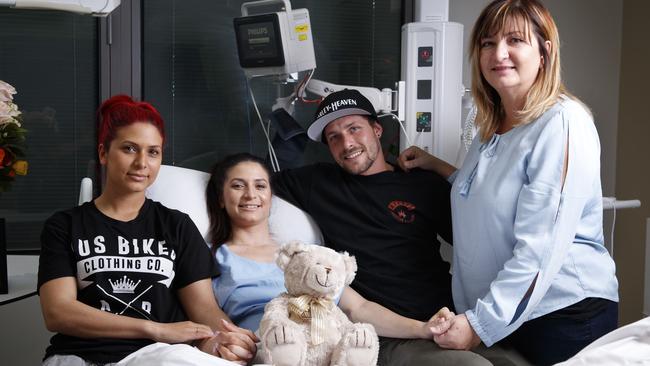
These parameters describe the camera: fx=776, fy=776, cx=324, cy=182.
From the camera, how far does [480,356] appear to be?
1.98 meters

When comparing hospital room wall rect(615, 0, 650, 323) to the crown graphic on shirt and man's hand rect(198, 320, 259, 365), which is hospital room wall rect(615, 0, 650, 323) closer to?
man's hand rect(198, 320, 259, 365)

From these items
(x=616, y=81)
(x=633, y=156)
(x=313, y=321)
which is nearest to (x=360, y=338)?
(x=313, y=321)

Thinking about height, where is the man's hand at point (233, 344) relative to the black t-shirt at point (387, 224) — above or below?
below

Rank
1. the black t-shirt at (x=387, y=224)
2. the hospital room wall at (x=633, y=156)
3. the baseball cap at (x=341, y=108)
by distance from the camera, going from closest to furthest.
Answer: the black t-shirt at (x=387, y=224)
the baseball cap at (x=341, y=108)
the hospital room wall at (x=633, y=156)

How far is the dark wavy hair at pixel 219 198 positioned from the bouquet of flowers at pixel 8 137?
2.01 ft

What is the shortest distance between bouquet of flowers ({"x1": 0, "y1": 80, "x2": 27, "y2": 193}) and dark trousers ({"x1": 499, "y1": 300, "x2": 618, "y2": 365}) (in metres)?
1.62

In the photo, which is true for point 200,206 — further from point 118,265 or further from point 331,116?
point 331,116

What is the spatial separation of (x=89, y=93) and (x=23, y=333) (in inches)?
41.7

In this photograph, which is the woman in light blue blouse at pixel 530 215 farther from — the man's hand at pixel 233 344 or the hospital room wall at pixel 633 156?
the hospital room wall at pixel 633 156

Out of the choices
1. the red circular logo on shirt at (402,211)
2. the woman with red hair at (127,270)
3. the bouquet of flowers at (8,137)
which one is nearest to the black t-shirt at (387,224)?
the red circular logo on shirt at (402,211)

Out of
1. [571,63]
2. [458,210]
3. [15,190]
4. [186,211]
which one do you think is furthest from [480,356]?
[571,63]

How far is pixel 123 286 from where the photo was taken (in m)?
2.02

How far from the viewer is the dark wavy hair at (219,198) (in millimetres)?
2330

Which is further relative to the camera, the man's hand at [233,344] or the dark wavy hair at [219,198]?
the dark wavy hair at [219,198]
